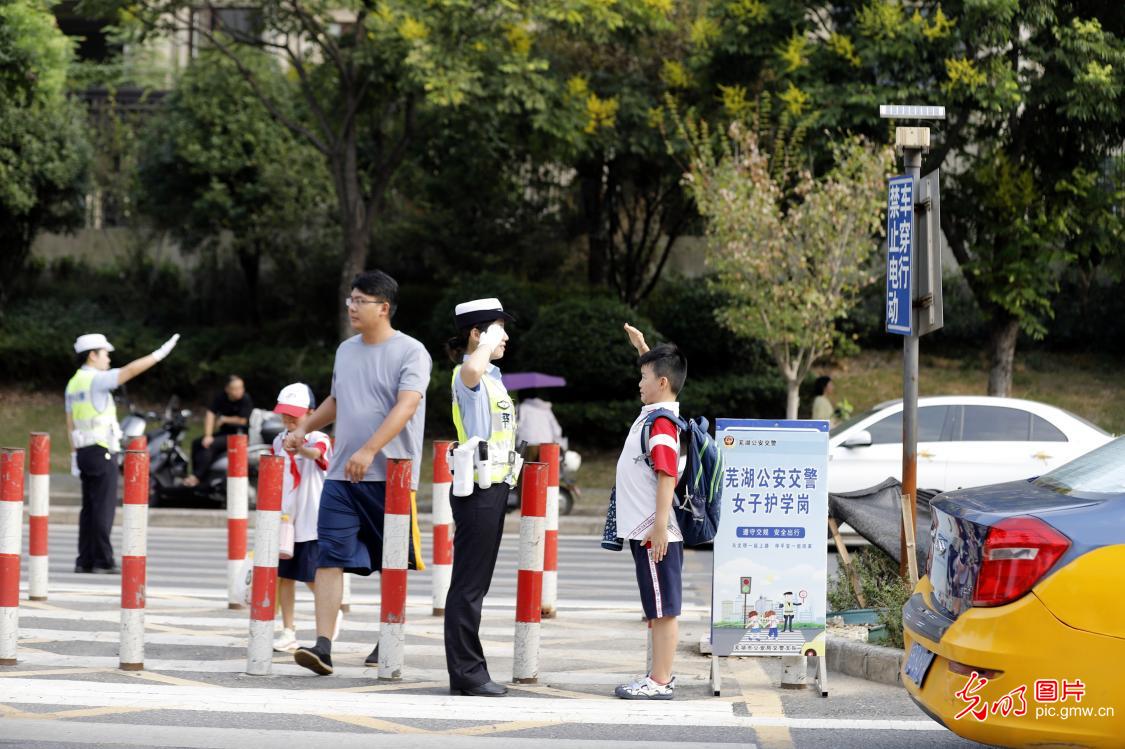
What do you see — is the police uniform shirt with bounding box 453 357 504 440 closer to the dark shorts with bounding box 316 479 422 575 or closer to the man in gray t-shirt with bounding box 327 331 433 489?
the man in gray t-shirt with bounding box 327 331 433 489

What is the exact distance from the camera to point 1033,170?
70.4 feet

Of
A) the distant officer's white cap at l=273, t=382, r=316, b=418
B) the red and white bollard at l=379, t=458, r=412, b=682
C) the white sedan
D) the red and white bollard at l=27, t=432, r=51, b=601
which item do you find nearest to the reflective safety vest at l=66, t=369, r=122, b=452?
the red and white bollard at l=27, t=432, r=51, b=601

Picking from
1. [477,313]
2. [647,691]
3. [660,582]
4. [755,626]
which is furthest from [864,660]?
[477,313]

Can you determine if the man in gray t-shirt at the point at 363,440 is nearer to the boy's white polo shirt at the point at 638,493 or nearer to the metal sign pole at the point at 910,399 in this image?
the boy's white polo shirt at the point at 638,493

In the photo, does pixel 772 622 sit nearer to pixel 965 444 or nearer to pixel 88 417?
pixel 88 417

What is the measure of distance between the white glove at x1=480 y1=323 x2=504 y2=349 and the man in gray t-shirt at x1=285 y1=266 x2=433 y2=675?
0.48 m

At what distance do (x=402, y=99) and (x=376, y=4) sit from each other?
10.2 ft

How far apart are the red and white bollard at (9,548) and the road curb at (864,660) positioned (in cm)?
425

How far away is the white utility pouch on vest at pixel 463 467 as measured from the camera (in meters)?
6.79

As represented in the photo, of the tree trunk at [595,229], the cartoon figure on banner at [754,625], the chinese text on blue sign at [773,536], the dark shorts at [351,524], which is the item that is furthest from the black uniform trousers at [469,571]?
the tree trunk at [595,229]

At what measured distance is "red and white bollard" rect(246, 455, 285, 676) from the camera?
7172 millimetres

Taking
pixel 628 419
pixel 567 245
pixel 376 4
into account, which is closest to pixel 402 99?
pixel 376 4

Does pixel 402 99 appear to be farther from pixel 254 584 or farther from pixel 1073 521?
pixel 1073 521

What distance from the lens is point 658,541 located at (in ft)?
22.0
